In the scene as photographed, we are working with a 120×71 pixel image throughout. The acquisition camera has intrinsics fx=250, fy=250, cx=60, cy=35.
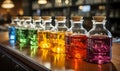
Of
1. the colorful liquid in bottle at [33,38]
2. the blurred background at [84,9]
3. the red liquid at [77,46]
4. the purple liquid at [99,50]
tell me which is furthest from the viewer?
the blurred background at [84,9]

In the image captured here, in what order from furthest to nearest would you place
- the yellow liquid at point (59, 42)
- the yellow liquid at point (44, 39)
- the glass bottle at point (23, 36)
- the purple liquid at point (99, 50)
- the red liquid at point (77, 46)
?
the glass bottle at point (23, 36), the yellow liquid at point (44, 39), the yellow liquid at point (59, 42), the red liquid at point (77, 46), the purple liquid at point (99, 50)

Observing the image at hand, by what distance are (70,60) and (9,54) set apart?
0.57 metres

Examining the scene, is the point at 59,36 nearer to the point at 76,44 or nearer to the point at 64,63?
the point at 76,44

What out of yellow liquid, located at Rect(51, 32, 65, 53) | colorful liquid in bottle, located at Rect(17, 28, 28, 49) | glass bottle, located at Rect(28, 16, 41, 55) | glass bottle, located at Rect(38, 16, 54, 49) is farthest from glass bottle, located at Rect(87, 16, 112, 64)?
colorful liquid in bottle, located at Rect(17, 28, 28, 49)

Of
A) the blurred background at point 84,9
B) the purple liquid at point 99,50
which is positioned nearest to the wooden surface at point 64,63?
the purple liquid at point 99,50

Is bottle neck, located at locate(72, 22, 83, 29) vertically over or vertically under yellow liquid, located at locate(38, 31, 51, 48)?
over

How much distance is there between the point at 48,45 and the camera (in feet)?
5.08

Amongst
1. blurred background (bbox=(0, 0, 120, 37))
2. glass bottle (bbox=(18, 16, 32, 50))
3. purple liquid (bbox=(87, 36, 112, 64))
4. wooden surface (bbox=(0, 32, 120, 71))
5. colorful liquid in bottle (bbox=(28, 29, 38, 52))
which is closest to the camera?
wooden surface (bbox=(0, 32, 120, 71))

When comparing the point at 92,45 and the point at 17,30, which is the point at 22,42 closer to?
the point at 17,30

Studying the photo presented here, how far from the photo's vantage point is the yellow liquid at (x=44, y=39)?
60.3 inches

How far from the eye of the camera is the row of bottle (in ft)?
3.69

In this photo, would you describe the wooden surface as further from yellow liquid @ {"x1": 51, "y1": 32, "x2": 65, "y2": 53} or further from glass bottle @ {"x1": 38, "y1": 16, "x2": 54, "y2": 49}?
glass bottle @ {"x1": 38, "y1": 16, "x2": 54, "y2": 49}

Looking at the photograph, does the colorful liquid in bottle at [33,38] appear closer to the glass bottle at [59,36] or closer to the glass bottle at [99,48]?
the glass bottle at [59,36]

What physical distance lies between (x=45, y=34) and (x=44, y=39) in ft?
0.11
